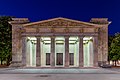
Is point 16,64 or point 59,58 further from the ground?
point 59,58

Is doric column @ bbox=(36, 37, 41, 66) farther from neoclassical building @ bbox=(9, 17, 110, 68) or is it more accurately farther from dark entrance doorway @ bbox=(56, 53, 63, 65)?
dark entrance doorway @ bbox=(56, 53, 63, 65)

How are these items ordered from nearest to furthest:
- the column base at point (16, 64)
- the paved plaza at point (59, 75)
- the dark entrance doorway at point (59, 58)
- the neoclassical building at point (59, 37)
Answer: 1. the paved plaza at point (59, 75)
2. the neoclassical building at point (59, 37)
3. the column base at point (16, 64)
4. the dark entrance doorway at point (59, 58)

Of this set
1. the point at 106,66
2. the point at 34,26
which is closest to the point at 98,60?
the point at 106,66

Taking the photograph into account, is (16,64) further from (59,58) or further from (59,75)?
(59,75)

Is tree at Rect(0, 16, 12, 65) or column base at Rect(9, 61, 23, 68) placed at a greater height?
tree at Rect(0, 16, 12, 65)

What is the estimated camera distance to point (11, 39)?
61844 millimetres

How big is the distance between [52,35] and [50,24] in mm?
2090

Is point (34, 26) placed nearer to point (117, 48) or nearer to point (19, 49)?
point (19, 49)

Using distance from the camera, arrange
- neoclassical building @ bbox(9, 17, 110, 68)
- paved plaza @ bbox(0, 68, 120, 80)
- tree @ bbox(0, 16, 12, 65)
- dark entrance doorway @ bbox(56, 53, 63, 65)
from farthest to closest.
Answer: dark entrance doorway @ bbox(56, 53, 63, 65) → tree @ bbox(0, 16, 12, 65) → neoclassical building @ bbox(9, 17, 110, 68) → paved plaza @ bbox(0, 68, 120, 80)

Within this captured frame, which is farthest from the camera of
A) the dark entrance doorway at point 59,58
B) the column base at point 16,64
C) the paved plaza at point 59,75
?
the dark entrance doorway at point 59,58

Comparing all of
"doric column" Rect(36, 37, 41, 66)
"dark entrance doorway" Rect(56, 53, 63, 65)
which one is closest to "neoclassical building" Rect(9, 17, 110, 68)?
"doric column" Rect(36, 37, 41, 66)

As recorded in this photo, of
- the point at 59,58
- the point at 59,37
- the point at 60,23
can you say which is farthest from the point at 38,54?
the point at 59,58

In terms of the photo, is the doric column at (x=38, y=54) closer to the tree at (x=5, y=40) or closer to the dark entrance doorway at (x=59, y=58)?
the dark entrance doorway at (x=59, y=58)

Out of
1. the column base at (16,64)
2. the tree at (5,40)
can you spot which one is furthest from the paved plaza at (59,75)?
the tree at (5,40)
